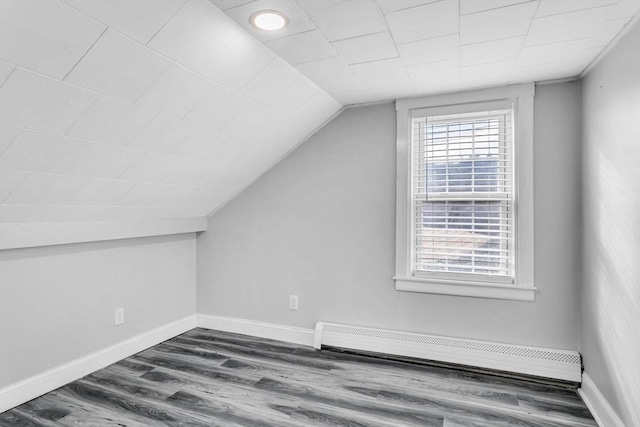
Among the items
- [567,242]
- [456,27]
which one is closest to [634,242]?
[567,242]

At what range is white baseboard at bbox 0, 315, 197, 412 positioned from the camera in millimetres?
2143

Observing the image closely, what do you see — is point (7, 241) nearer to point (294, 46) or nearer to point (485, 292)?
point (294, 46)

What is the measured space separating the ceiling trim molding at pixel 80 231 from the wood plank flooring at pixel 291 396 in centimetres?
93

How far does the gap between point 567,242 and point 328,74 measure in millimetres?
1908

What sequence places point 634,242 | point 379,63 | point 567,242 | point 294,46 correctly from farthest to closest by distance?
1. point 567,242
2. point 379,63
3. point 294,46
4. point 634,242

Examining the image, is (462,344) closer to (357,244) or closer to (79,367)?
(357,244)

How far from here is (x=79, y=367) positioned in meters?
2.51

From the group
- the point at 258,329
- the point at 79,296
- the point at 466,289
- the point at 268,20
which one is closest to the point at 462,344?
the point at 466,289

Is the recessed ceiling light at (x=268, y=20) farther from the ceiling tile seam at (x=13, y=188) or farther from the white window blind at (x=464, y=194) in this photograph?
the white window blind at (x=464, y=194)

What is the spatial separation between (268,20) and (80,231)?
1809 mm

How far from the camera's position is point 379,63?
7.14 feet

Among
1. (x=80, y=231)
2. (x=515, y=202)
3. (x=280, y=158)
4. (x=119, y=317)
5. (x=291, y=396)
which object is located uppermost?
(x=280, y=158)

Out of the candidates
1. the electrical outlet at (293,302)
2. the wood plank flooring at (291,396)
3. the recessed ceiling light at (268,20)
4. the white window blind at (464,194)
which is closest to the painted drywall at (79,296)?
the wood plank flooring at (291,396)

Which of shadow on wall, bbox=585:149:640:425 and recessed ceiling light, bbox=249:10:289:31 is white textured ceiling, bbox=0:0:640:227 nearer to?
recessed ceiling light, bbox=249:10:289:31
